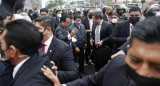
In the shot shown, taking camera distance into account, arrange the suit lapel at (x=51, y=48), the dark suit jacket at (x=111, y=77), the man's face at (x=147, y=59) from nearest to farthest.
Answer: the man's face at (x=147, y=59), the dark suit jacket at (x=111, y=77), the suit lapel at (x=51, y=48)

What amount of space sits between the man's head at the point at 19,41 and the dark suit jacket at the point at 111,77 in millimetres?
485

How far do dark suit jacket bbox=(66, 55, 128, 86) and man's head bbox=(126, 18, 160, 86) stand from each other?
312 mm

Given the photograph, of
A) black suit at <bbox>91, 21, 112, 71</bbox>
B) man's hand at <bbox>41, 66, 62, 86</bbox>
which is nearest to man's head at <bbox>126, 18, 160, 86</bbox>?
man's hand at <bbox>41, 66, 62, 86</bbox>

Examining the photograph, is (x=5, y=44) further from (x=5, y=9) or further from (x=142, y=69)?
(x=142, y=69)

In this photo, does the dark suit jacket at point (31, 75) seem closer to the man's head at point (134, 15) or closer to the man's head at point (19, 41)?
the man's head at point (19, 41)

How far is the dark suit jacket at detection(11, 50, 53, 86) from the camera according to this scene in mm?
1521

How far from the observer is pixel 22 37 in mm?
1643

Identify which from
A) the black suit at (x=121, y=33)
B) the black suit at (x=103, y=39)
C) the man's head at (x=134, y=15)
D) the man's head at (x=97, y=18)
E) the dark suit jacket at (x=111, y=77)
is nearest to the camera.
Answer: the dark suit jacket at (x=111, y=77)

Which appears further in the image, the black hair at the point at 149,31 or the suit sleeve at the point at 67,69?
the suit sleeve at the point at 67,69

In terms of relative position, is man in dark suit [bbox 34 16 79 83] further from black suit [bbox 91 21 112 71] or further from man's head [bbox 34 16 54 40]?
black suit [bbox 91 21 112 71]

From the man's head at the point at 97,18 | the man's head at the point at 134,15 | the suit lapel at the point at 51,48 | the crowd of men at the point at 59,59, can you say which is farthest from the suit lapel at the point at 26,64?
the man's head at the point at 97,18

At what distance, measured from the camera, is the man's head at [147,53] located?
1.07 meters

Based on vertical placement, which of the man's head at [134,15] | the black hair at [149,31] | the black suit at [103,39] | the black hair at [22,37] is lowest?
the black suit at [103,39]

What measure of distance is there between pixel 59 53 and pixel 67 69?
230 millimetres
